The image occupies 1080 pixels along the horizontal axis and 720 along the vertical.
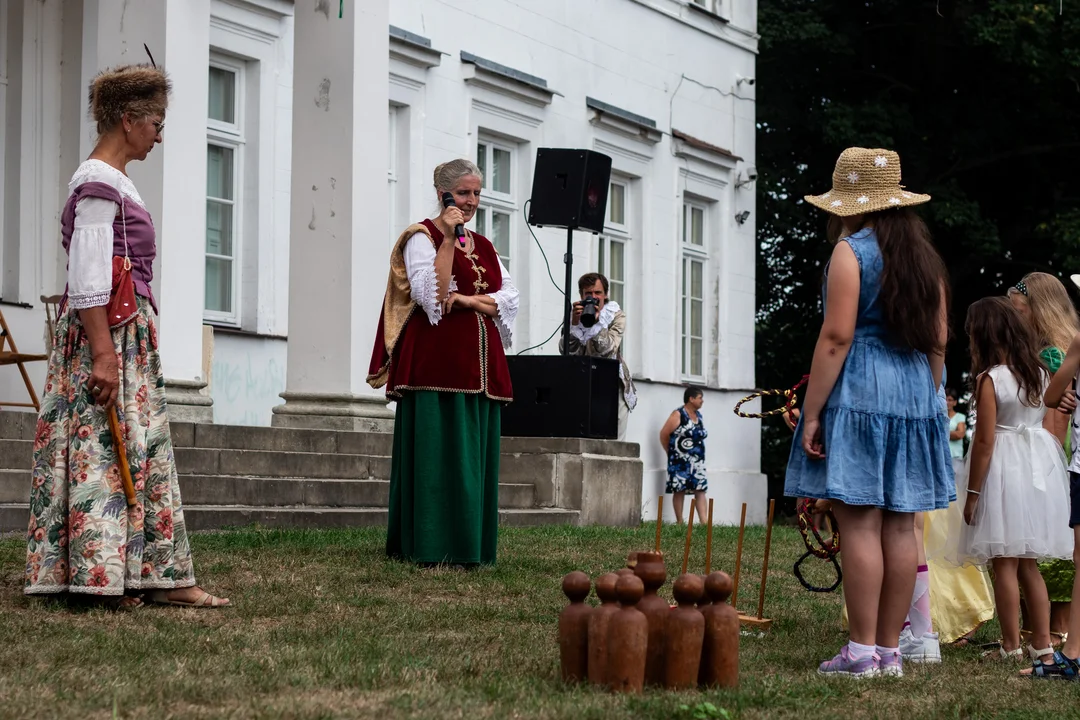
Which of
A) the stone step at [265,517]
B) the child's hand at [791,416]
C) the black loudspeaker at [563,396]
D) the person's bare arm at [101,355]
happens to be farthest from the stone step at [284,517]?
the child's hand at [791,416]

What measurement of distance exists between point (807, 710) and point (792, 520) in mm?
20974

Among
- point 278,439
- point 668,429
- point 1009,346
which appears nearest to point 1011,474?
point 1009,346

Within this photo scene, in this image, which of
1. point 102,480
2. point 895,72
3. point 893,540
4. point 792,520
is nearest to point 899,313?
point 893,540

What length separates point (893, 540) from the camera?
6094mm

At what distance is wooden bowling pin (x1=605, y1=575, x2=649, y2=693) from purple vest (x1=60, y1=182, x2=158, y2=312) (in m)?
2.58

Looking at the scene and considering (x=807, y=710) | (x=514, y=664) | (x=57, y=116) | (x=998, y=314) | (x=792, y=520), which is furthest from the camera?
(x=792, y=520)

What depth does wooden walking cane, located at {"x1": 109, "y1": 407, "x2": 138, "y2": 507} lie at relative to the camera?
6.70m

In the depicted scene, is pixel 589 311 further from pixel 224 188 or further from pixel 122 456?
pixel 122 456

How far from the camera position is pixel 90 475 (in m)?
6.70

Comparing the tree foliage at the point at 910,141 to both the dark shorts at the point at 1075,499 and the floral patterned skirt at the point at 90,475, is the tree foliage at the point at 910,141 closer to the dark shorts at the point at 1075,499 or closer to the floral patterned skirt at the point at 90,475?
the dark shorts at the point at 1075,499

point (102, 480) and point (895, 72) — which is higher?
point (895, 72)

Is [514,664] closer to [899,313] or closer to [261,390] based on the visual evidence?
[899,313]

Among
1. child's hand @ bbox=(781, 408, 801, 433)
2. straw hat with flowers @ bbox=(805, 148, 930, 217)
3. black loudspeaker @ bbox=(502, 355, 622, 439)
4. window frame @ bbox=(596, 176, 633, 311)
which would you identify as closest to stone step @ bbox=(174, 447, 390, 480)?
black loudspeaker @ bbox=(502, 355, 622, 439)

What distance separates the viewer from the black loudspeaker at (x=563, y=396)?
13727mm
